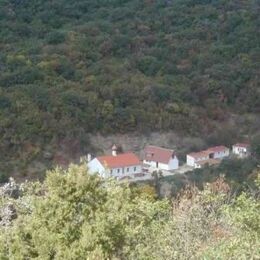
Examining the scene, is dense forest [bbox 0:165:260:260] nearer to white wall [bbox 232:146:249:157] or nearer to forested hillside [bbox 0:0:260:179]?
forested hillside [bbox 0:0:260:179]

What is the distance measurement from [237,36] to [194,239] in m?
27.0

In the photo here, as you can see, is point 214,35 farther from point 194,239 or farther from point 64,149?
point 194,239

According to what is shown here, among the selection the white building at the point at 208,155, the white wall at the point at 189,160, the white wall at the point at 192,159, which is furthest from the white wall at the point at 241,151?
the white wall at the point at 189,160

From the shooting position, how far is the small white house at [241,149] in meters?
24.1

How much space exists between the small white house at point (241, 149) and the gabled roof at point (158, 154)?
2.07 m

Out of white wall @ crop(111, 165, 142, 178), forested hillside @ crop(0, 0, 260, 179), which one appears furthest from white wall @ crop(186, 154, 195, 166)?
forested hillside @ crop(0, 0, 260, 179)

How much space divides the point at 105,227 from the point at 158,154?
687 inches

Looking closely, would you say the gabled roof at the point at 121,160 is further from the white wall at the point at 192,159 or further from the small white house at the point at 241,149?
the small white house at the point at 241,149

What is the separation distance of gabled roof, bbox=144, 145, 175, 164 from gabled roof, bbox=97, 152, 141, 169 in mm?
653

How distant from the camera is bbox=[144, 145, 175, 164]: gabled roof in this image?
2352 cm

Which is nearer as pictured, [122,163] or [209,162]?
[122,163]

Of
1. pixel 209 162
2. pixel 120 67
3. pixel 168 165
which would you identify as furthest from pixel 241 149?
pixel 120 67

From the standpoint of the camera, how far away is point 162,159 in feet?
76.9

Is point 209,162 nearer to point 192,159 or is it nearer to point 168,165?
point 192,159
